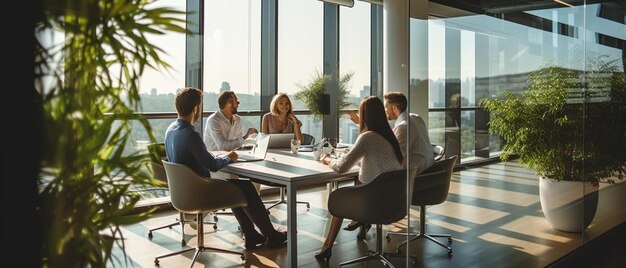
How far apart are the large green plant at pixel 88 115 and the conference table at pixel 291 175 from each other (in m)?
2.14

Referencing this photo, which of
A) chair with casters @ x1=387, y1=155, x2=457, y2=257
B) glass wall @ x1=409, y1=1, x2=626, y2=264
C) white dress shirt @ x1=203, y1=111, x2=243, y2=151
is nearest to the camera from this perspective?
chair with casters @ x1=387, y1=155, x2=457, y2=257

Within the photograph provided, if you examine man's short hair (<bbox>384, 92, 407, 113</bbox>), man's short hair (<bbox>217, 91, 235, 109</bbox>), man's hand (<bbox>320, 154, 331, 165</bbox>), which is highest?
man's short hair (<bbox>217, 91, 235, 109</bbox>)

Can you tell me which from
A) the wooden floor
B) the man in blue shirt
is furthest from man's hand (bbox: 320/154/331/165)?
the man in blue shirt

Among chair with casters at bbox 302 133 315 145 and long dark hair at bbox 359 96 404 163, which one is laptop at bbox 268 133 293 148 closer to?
chair with casters at bbox 302 133 315 145

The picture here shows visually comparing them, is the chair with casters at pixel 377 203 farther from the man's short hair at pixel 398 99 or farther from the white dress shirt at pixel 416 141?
the man's short hair at pixel 398 99

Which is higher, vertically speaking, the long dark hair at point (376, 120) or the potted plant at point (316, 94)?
the potted plant at point (316, 94)

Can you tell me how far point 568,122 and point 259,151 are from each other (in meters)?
2.61

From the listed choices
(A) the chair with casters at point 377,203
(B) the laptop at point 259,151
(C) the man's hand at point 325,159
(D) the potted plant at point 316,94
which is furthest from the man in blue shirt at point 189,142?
(D) the potted plant at point 316,94

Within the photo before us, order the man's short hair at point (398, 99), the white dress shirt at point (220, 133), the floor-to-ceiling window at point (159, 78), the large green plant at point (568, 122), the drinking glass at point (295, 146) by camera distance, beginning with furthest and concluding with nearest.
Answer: the white dress shirt at point (220, 133) < the drinking glass at point (295, 146) < the large green plant at point (568, 122) < the man's short hair at point (398, 99) < the floor-to-ceiling window at point (159, 78)

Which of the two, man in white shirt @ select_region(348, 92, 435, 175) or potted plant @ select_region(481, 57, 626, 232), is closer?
man in white shirt @ select_region(348, 92, 435, 175)

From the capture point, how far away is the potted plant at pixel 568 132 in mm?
4016

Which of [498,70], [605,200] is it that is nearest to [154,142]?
[498,70]

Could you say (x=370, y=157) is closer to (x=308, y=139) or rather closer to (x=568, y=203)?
(x=568, y=203)

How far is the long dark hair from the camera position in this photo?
3.36 meters
